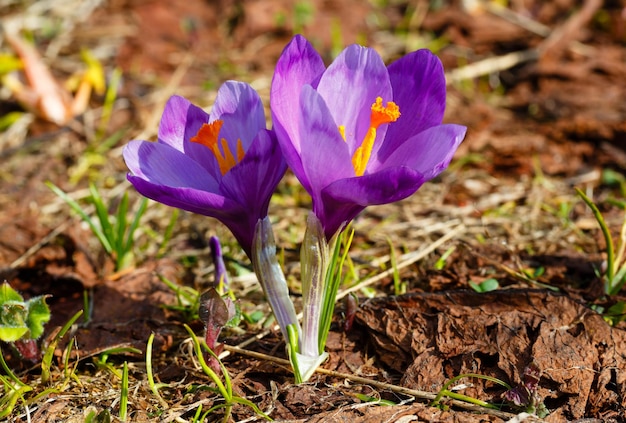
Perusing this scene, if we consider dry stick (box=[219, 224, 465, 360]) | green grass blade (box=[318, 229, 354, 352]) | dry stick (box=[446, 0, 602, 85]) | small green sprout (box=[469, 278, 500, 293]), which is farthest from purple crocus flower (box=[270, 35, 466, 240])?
dry stick (box=[446, 0, 602, 85])

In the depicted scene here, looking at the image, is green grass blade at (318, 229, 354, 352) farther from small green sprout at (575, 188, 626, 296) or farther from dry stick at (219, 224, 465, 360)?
small green sprout at (575, 188, 626, 296)

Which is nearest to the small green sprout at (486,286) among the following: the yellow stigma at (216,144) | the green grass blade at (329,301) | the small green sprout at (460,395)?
the small green sprout at (460,395)

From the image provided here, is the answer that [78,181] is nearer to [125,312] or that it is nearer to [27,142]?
[27,142]

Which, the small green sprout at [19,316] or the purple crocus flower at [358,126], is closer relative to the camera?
the purple crocus flower at [358,126]

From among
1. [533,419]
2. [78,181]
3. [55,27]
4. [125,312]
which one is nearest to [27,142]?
[78,181]

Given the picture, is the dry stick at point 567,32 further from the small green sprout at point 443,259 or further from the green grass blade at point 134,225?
the green grass blade at point 134,225

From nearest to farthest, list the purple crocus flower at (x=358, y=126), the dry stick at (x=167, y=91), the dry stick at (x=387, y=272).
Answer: the purple crocus flower at (x=358, y=126) < the dry stick at (x=387, y=272) < the dry stick at (x=167, y=91)

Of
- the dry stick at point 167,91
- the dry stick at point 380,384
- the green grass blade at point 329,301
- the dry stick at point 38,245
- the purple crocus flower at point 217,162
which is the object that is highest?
the purple crocus flower at point 217,162

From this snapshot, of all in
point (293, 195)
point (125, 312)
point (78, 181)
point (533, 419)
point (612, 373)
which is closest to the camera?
point (533, 419)
